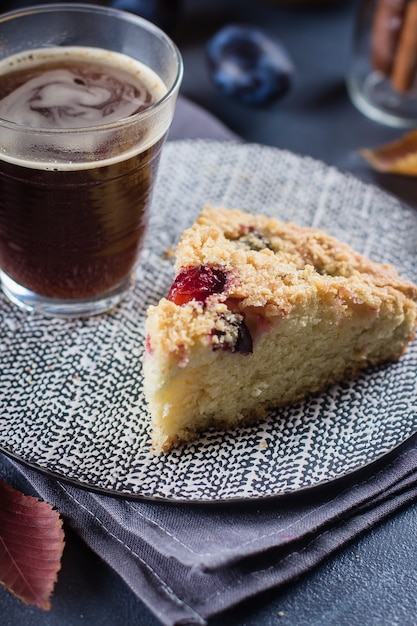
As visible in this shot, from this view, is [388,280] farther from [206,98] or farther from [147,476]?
[206,98]

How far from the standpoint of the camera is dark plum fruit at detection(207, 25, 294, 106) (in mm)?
3205

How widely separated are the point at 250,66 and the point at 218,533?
2108mm

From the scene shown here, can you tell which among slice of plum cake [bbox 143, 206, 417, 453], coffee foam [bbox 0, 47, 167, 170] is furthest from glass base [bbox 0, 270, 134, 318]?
coffee foam [bbox 0, 47, 167, 170]

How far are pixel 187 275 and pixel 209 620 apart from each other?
82 cm

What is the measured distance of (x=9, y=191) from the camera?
6.63 feet

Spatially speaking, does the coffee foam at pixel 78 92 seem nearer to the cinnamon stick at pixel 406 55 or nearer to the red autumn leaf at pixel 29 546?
the red autumn leaf at pixel 29 546

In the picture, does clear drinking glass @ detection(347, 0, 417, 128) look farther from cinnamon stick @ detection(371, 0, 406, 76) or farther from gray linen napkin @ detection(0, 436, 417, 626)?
gray linen napkin @ detection(0, 436, 417, 626)

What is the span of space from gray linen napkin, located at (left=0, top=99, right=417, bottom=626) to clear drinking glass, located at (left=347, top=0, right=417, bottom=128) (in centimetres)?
182

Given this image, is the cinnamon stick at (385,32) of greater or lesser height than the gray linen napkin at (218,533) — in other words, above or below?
above

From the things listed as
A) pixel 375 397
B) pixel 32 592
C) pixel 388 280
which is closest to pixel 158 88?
pixel 388 280

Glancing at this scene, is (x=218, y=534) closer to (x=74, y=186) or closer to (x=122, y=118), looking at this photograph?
(x=74, y=186)

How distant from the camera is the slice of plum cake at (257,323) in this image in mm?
1842

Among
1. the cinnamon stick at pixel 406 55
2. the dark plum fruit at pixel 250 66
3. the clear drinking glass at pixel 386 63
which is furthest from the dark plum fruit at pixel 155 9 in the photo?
the cinnamon stick at pixel 406 55

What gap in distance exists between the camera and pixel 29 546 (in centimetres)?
173
